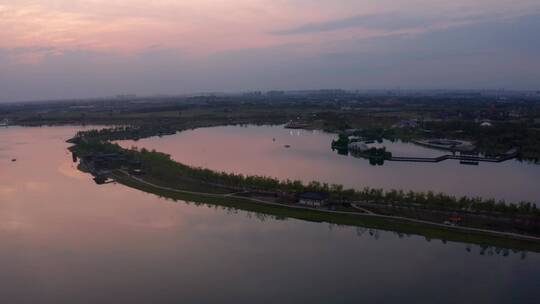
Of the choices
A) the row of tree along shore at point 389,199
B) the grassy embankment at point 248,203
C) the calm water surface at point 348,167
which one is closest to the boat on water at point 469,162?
the calm water surface at point 348,167

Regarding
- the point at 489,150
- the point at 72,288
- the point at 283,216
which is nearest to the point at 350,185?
the point at 283,216

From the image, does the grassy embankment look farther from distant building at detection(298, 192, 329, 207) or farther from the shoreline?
distant building at detection(298, 192, 329, 207)

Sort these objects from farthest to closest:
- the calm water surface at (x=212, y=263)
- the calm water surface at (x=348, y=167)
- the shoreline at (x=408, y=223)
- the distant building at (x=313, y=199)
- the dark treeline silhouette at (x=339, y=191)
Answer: the calm water surface at (x=348, y=167) → the distant building at (x=313, y=199) → the dark treeline silhouette at (x=339, y=191) → the shoreline at (x=408, y=223) → the calm water surface at (x=212, y=263)

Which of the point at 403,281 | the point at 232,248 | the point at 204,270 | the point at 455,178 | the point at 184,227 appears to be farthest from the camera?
the point at 455,178

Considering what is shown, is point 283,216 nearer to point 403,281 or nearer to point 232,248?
point 232,248

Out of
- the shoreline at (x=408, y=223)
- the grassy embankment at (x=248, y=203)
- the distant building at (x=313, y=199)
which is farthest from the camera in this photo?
the distant building at (x=313, y=199)

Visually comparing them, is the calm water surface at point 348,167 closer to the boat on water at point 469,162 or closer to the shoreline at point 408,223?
the boat on water at point 469,162
